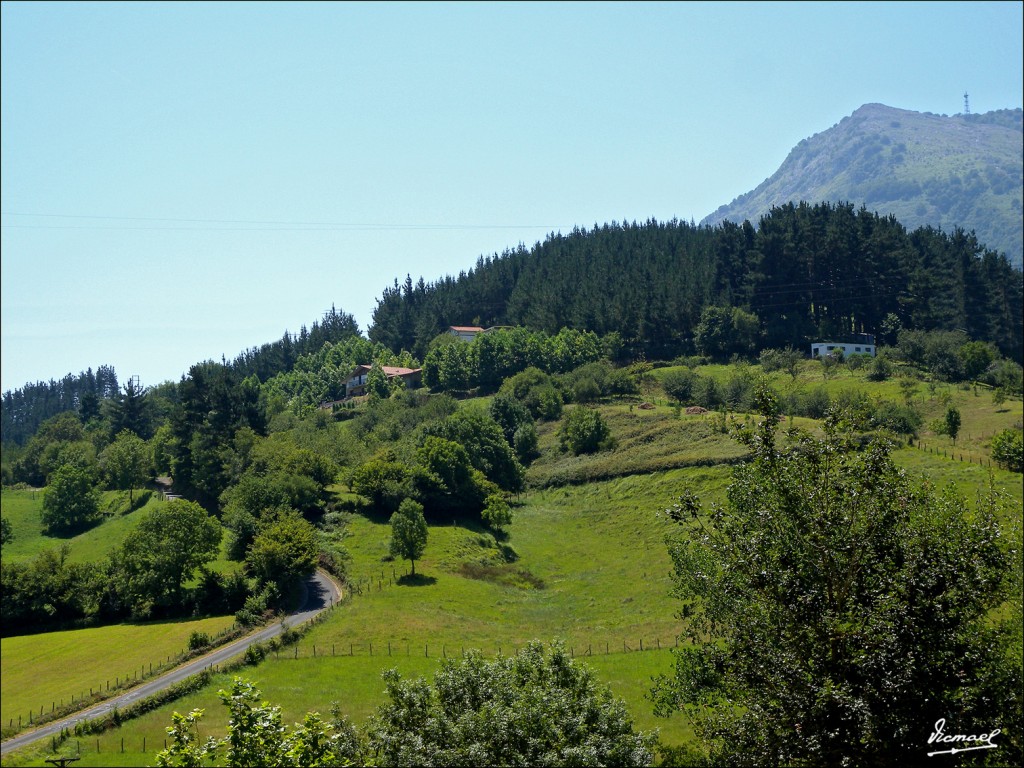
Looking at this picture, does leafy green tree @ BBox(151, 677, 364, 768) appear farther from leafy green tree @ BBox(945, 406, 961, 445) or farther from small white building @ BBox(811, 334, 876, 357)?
small white building @ BBox(811, 334, 876, 357)

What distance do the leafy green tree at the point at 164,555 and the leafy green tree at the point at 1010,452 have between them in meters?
62.4

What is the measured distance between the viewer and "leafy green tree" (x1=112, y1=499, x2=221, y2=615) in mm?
59906

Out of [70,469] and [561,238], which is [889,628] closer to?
[70,469]

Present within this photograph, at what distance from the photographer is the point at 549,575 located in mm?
65938

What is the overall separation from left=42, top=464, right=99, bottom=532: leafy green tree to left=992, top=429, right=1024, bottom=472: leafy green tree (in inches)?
3477

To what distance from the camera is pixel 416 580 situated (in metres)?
62.2

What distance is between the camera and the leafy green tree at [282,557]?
199 ft

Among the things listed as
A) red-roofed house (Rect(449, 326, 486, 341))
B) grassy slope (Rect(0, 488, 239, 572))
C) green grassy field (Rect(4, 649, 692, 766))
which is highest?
red-roofed house (Rect(449, 326, 486, 341))

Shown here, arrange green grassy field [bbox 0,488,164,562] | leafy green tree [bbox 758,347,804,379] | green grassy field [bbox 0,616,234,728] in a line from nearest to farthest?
green grassy field [bbox 0,616,234,728] < green grassy field [bbox 0,488,164,562] < leafy green tree [bbox 758,347,804,379]

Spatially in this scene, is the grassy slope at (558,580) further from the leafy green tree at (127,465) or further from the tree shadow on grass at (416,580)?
the leafy green tree at (127,465)

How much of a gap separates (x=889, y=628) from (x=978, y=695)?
3250 mm

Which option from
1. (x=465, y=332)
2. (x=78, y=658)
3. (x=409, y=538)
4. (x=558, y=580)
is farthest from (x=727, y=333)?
(x=78, y=658)

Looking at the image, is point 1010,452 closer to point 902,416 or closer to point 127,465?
point 902,416

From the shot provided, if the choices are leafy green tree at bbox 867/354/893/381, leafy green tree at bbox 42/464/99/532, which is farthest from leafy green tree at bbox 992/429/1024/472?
leafy green tree at bbox 42/464/99/532
